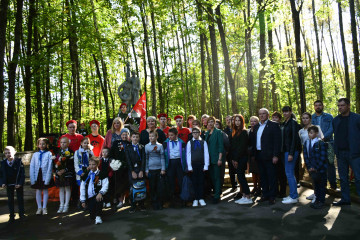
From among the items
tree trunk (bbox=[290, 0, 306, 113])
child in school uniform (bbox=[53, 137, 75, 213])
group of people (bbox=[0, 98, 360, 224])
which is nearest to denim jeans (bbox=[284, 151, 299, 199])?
group of people (bbox=[0, 98, 360, 224])

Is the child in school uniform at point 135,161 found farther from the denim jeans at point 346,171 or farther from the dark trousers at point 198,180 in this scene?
the denim jeans at point 346,171

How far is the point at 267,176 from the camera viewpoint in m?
5.65

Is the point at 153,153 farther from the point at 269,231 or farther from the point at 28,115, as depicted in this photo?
the point at 28,115

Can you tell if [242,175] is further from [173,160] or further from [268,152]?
[173,160]

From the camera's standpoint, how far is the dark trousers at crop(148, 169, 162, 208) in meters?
5.61

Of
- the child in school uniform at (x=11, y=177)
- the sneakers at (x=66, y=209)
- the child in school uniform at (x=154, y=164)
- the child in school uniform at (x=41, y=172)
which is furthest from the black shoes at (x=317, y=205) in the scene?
the child in school uniform at (x=11, y=177)

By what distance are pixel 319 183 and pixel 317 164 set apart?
38cm

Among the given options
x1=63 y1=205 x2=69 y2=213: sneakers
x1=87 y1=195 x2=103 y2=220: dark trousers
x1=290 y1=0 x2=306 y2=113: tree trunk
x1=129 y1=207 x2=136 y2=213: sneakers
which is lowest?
x1=129 y1=207 x2=136 y2=213: sneakers

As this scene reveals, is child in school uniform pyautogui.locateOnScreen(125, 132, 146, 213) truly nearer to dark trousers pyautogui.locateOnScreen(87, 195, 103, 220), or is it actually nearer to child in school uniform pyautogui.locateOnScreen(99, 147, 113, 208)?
child in school uniform pyautogui.locateOnScreen(99, 147, 113, 208)

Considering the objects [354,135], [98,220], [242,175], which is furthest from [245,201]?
[98,220]

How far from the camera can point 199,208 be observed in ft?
17.9

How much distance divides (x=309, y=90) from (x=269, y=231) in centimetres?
2338

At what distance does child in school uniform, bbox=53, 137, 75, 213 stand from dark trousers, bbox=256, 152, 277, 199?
4143 mm

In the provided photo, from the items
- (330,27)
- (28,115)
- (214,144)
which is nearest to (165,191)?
(214,144)
